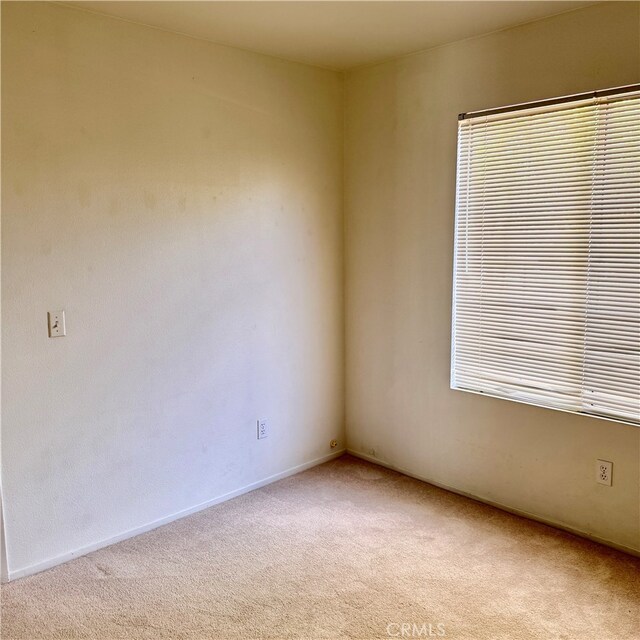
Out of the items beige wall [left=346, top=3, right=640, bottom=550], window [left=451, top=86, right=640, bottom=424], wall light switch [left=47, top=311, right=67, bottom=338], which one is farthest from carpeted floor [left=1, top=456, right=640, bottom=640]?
wall light switch [left=47, top=311, right=67, bottom=338]

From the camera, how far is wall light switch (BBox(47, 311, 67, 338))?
2.69m

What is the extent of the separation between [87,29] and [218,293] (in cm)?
138

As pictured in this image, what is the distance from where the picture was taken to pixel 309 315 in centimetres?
382

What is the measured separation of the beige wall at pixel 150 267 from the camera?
8.61ft

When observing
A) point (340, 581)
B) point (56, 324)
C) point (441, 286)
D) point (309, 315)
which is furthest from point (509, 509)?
point (56, 324)

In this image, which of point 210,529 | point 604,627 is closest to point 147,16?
point 210,529

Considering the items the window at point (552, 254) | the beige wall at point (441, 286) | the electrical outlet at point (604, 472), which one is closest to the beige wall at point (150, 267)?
the beige wall at point (441, 286)

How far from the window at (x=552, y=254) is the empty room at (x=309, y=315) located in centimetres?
1

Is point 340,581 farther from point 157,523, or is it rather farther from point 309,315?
point 309,315

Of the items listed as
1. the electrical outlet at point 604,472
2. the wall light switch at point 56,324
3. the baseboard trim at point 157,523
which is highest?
the wall light switch at point 56,324

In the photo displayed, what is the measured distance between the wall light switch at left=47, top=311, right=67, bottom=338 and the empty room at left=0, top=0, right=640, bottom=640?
3 centimetres

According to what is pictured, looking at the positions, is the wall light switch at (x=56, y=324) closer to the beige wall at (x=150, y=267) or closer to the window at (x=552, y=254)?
the beige wall at (x=150, y=267)

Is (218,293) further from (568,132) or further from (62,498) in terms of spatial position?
(568,132)

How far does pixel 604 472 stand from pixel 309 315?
185cm
